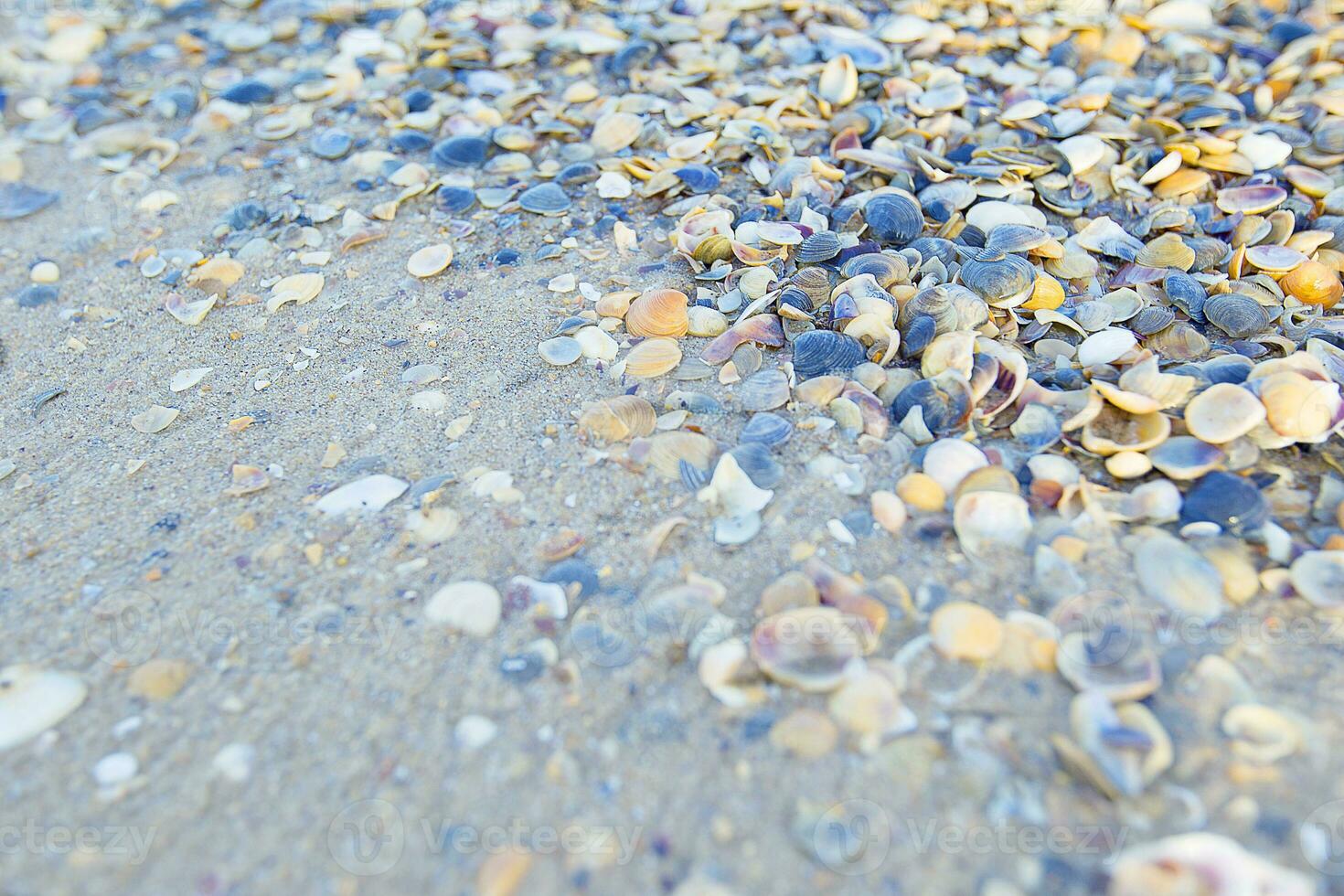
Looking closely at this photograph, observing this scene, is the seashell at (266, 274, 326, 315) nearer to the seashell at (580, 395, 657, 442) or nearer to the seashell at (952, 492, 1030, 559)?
the seashell at (580, 395, 657, 442)

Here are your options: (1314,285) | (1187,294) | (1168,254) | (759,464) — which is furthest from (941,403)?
(1314,285)

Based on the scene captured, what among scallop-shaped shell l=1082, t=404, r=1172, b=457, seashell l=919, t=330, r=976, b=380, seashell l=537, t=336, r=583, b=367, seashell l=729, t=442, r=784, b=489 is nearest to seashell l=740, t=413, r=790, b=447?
seashell l=729, t=442, r=784, b=489

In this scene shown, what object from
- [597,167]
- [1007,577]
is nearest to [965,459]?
[1007,577]

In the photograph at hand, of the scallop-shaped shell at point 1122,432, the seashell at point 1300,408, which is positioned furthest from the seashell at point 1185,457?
the seashell at point 1300,408

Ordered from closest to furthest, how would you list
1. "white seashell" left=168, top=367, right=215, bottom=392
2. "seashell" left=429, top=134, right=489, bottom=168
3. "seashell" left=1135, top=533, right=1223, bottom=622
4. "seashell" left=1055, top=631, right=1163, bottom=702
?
"seashell" left=1055, top=631, right=1163, bottom=702 < "seashell" left=1135, top=533, right=1223, bottom=622 < "white seashell" left=168, top=367, right=215, bottom=392 < "seashell" left=429, top=134, right=489, bottom=168

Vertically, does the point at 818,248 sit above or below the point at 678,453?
above

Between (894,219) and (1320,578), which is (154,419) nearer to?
(894,219)

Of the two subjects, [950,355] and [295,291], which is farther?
[295,291]

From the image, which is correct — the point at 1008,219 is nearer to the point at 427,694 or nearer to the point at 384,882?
the point at 427,694
